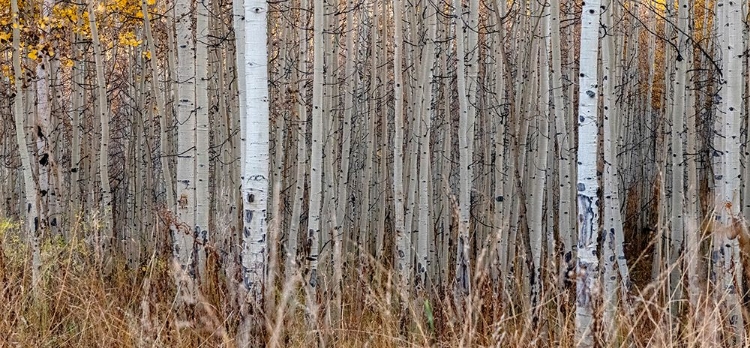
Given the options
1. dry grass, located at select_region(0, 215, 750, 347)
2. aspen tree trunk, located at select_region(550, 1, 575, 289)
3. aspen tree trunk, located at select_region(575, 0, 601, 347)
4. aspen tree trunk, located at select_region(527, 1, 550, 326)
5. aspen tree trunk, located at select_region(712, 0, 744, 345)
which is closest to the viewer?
aspen tree trunk, located at select_region(575, 0, 601, 347)

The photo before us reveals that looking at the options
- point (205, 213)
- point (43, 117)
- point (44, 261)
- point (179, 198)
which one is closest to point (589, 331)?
point (205, 213)

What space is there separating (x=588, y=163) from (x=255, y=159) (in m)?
1.61

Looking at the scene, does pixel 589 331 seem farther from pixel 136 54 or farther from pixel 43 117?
pixel 136 54

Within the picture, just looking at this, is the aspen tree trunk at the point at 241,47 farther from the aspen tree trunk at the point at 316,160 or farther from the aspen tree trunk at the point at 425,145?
the aspen tree trunk at the point at 425,145

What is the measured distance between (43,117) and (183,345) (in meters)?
3.75

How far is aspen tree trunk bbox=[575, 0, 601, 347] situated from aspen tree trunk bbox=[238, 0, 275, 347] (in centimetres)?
154

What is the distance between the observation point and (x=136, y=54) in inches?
354

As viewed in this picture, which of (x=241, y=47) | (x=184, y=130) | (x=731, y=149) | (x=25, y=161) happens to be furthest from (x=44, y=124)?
(x=731, y=149)

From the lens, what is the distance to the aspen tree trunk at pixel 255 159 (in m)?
3.25

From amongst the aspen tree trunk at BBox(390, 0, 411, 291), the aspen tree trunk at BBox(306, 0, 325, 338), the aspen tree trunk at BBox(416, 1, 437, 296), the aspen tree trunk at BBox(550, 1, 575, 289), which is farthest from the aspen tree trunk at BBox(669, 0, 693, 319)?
the aspen tree trunk at BBox(306, 0, 325, 338)

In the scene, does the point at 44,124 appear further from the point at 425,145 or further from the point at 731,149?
the point at 731,149

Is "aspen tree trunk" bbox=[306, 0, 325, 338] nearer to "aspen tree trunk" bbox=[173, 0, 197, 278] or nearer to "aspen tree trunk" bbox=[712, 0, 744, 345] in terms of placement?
"aspen tree trunk" bbox=[173, 0, 197, 278]

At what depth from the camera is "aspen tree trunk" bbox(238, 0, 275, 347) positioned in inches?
128

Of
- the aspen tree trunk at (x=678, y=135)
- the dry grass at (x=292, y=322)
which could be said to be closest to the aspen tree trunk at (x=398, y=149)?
the dry grass at (x=292, y=322)
